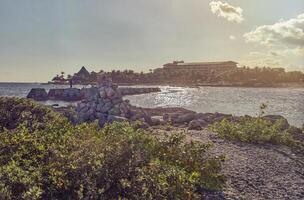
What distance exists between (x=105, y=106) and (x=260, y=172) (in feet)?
30.4

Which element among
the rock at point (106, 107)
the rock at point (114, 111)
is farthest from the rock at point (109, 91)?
the rock at point (114, 111)

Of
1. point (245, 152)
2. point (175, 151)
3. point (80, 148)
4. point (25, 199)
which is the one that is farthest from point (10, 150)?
point (245, 152)

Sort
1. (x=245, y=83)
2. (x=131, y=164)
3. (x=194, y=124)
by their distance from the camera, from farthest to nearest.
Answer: (x=245, y=83) < (x=194, y=124) < (x=131, y=164)

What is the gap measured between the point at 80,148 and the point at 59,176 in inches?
31.7

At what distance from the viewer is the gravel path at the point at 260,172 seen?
5691 mm

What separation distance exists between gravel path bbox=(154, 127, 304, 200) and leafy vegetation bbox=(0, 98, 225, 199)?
39cm

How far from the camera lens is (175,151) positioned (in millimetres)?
6473

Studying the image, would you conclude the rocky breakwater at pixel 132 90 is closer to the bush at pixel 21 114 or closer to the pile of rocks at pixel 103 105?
the pile of rocks at pixel 103 105

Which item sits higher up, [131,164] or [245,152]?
[131,164]

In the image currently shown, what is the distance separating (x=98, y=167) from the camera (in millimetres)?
4602

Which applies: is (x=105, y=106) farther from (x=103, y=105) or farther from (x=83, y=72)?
(x=83, y=72)

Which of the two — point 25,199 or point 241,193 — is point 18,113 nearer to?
point 25,199

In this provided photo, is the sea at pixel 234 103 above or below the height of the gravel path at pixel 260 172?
below

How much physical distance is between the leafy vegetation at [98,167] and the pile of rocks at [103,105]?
7855mm
